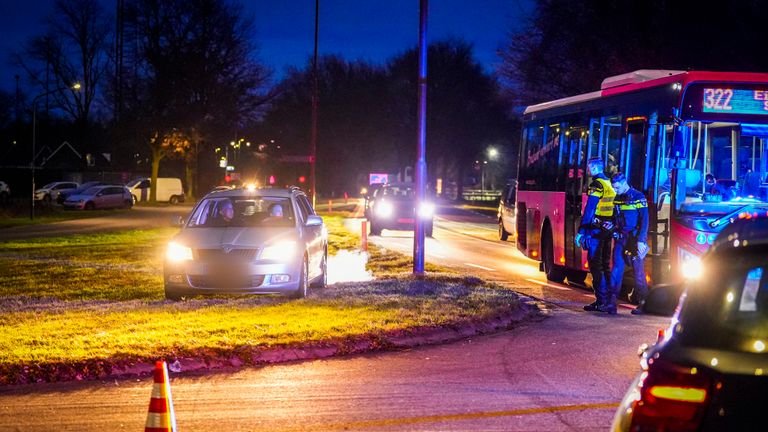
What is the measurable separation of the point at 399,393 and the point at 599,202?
20.3 ft

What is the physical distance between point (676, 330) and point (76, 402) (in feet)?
19.8

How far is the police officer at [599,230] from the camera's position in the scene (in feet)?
46.1

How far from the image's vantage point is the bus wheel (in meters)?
19.5

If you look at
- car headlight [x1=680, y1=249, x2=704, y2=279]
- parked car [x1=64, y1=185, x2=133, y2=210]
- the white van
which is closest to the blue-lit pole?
car headlight [x1=680, y1=249, x2=704, y2=279]

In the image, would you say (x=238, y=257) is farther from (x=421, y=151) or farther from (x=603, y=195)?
(x=603, y=195)

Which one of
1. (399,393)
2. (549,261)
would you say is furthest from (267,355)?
Result: (549,261)

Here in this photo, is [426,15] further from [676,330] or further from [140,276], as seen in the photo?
[676,330]

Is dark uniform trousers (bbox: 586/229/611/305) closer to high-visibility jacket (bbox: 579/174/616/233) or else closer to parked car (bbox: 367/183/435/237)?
high-visibility jacket (bbox: 579/174/616/233)

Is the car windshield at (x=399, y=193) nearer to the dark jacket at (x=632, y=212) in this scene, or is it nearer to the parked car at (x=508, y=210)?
the parked car at (x=508, y=210)

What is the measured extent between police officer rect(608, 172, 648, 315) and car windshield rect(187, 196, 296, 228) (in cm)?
476

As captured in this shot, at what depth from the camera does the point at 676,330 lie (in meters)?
3.73

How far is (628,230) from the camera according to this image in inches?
548

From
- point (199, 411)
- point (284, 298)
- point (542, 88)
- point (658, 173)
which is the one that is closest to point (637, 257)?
point (658, 173)

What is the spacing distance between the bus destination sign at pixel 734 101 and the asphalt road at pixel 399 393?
11.4ft
